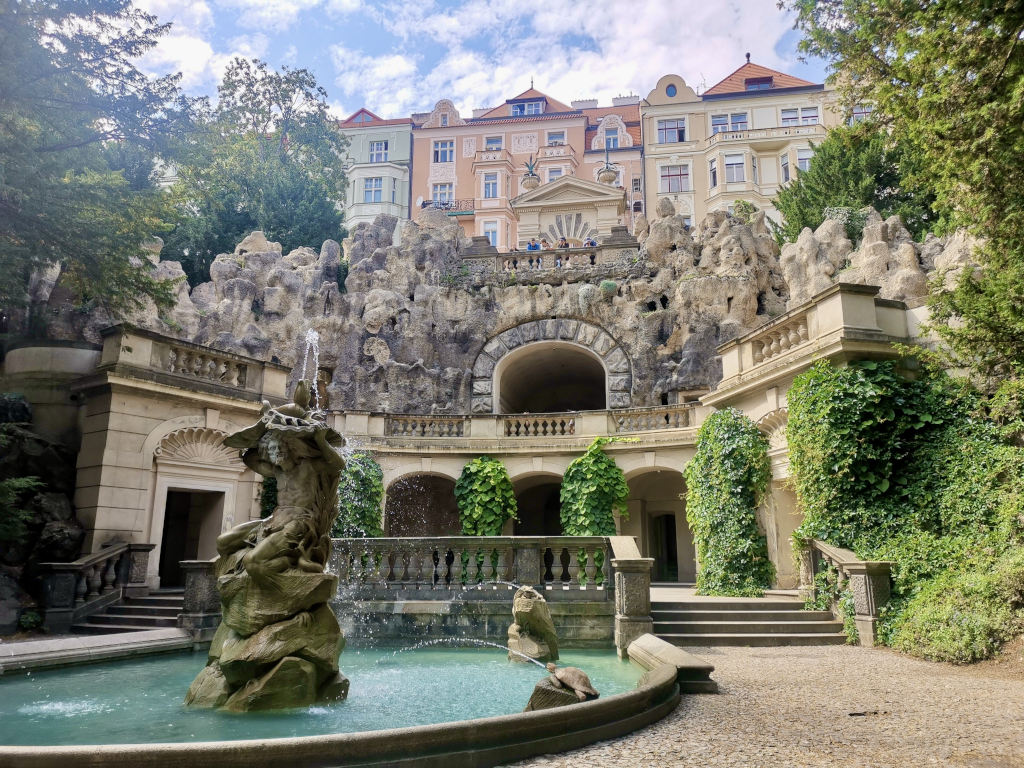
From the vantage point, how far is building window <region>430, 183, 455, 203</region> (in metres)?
49.3

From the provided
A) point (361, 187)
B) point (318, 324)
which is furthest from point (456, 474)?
point (361, 187)

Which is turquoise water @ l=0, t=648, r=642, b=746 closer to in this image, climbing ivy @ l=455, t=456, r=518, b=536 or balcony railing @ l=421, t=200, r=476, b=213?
climbing ivy @ l=455, t=456, r=518, b=536

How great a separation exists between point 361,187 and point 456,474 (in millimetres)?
35073

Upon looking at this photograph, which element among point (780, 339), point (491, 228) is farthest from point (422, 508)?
point (491, 228)

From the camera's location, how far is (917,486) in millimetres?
11125

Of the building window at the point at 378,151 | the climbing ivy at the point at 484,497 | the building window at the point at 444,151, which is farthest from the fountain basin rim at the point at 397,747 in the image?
the building window at the point at 378,151

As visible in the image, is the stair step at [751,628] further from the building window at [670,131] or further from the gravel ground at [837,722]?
the building window at [670,131]

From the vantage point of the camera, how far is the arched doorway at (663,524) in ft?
70.9

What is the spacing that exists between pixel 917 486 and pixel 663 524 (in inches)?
522

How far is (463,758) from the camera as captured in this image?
431cm

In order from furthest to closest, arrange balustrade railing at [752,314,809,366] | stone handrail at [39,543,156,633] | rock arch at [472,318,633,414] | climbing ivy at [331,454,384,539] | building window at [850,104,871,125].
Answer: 1. rock arch at [472,318,633,414]
2. climbing ivy at [331,454,384,539]
3. balustrade railing at [752,314,809,366]
4. building window at [850,104,871,125]
5. stone handrail at [39,543,156,633]

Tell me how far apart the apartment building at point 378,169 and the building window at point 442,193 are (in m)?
1.91

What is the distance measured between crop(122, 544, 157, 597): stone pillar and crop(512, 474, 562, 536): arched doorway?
571 inches

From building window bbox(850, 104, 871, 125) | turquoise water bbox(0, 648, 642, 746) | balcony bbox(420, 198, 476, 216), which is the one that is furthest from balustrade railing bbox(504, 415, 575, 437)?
balcony bbox(420, 198, 476, 216)
